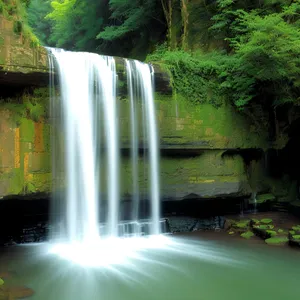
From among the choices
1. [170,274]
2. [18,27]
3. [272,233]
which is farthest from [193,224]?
[18,27]

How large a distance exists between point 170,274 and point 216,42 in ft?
31.3

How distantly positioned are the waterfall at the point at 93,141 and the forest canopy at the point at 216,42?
1.62m

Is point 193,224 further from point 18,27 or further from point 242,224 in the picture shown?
point 18,27

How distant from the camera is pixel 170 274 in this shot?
6.98 m

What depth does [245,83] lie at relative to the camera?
1073 centimetres

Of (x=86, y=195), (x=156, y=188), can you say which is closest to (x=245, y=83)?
(x=156, y=188)

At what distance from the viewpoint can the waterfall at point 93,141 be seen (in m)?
8.77

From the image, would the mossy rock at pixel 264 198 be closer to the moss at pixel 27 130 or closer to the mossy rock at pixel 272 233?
the mossy rock at pixel 272 233

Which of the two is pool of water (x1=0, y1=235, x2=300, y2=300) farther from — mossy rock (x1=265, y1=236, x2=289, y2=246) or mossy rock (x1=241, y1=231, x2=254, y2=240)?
mossy rock (x1=241, y1=231, x2=254, y2=240)

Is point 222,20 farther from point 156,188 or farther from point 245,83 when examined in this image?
point 156,188

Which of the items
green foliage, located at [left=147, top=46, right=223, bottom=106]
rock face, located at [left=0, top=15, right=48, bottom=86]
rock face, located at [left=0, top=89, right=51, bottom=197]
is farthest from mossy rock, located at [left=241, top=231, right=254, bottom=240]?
rock face, located at [left=0, top=15, right=48, bottom=86]

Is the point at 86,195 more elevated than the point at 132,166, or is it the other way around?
the point at 132,166

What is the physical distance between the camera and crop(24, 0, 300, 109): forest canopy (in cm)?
945

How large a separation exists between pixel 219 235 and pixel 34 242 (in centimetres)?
539
